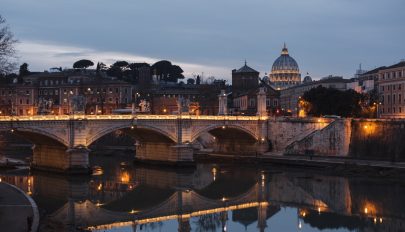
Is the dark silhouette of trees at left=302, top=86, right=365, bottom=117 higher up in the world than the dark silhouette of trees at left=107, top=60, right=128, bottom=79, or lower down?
lower down

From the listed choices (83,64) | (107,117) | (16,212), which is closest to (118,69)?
(83,64)

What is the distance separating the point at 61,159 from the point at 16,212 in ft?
77.9

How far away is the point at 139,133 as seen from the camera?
58594mm

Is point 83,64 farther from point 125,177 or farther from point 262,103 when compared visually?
point 125,177

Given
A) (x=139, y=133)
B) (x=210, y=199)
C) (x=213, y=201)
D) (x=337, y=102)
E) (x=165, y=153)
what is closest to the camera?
(x=213, y=201)

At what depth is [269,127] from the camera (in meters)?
64.9

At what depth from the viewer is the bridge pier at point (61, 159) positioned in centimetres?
4912

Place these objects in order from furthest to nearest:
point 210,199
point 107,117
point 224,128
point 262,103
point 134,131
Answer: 1. point 262,103
2. point 224,128
3. point 134,131
4. point 107,117
5. point 210,199

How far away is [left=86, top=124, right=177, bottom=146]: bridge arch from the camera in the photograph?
51.3 m

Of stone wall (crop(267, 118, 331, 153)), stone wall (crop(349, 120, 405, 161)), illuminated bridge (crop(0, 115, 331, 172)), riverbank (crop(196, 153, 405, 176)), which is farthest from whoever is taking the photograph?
stone wall (crop(267, 118, 331, 153))

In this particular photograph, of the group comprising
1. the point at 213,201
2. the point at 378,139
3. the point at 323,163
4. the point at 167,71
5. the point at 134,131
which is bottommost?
the point at 213,201

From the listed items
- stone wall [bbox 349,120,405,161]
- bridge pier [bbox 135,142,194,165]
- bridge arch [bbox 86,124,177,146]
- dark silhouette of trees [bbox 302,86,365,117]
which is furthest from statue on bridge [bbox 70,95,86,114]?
dark silhouette of trees [bbox 302,86,365,117]

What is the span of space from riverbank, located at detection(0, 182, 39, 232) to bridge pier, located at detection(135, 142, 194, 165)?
78.5ft

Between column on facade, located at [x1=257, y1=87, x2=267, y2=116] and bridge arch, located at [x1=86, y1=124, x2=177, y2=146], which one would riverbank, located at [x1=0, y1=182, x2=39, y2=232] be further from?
column on facade, located at [x1=257, y1=87, x2=267, y2=116]
